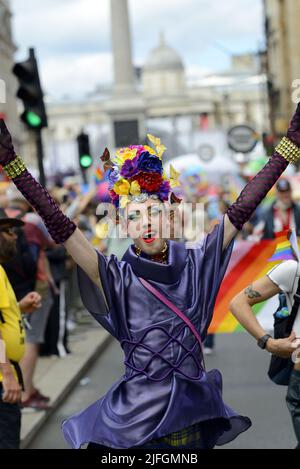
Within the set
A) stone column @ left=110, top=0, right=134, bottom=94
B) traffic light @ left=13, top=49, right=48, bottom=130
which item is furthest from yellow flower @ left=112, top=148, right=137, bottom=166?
stone column @ left=110, top=0, right=134, bottom=94

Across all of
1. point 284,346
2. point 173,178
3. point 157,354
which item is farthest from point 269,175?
point 157,354

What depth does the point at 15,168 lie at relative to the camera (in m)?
3.94

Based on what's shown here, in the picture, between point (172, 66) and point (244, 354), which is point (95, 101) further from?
point (244, 354)

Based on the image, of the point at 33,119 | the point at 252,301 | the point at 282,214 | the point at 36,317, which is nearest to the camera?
the point at 252,301

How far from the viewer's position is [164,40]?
6403 inches

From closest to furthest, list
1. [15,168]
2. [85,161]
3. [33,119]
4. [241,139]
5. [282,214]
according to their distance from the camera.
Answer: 1. [15,168]
2. [282,214]
3. [33,119]
4. [85,161]
5. [241,139]

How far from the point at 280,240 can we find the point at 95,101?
15953 cm

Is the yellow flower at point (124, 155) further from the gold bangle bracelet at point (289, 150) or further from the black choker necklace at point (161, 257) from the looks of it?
the gold bangle bracelet at point (289, 150)

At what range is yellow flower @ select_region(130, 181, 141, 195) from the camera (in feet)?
Answer: 13.8

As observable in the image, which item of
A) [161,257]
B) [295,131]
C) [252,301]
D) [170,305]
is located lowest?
[252,301]

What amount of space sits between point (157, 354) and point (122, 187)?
28.1 inches

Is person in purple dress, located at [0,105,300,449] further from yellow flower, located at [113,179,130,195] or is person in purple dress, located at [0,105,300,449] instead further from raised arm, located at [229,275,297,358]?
raised arm, located at [229,275,297,358]

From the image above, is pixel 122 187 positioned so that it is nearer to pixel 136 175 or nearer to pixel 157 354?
pixel 136 175

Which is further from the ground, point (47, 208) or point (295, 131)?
point (295, 131)
